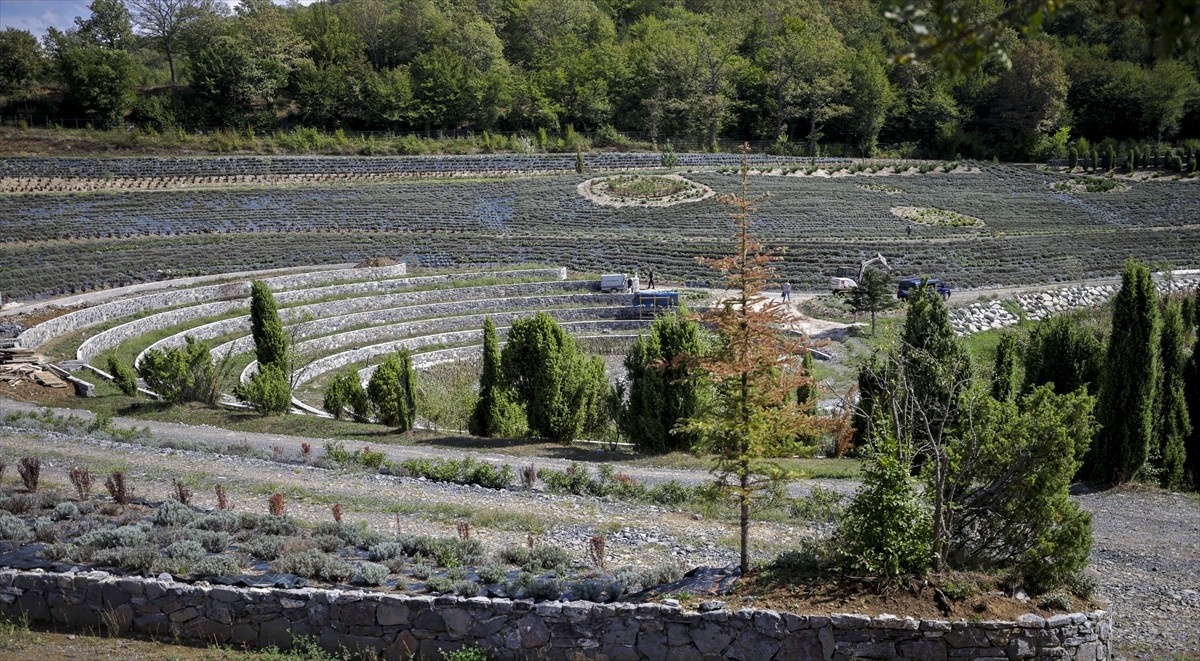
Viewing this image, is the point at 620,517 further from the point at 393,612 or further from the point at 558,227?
the point at 558,227

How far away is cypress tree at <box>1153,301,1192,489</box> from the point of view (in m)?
20.2

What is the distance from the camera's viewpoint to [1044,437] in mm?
10805

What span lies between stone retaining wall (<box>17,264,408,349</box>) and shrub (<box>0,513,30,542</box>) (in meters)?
20.4

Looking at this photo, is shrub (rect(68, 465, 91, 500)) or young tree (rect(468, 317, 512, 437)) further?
young tree (rect(468, 317, 512, 437))

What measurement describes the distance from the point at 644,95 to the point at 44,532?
280 feet

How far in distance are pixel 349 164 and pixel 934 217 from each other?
40.7 meters

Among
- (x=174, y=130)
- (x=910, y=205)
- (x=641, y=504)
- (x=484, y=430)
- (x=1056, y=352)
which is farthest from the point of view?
(x=174, y=130)

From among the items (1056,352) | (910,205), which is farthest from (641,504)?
(910,205)

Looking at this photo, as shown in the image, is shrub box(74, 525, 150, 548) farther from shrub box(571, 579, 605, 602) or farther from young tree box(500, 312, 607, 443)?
young tree box(500, 312, 607, 443)

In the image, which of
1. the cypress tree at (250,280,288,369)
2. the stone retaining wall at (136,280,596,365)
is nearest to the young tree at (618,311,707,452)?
the cypress tree at (250,280,288,369)

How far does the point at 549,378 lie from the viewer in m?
24.6

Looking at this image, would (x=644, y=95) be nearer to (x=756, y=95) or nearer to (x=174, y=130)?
(x=756, y=95)

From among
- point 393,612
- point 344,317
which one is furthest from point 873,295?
point 393,612

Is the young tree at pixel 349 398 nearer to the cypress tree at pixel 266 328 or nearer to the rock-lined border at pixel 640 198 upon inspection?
the cypress tree at pixel 266 328
